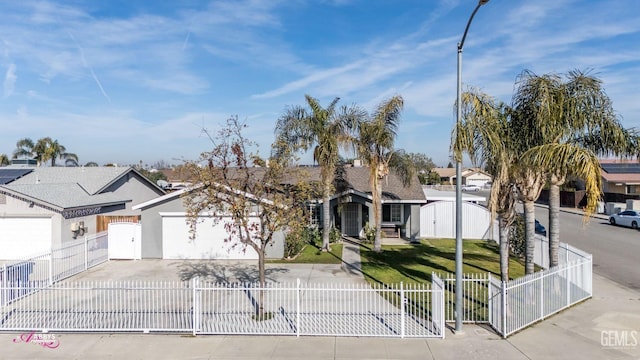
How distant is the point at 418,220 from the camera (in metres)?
23.0

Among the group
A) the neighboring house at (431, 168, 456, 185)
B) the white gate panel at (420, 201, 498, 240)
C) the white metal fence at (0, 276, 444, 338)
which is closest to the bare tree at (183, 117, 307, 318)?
the white metal fence at (0, 276, 444, 338)

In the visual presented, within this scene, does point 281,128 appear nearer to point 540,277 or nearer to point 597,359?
point 540,277

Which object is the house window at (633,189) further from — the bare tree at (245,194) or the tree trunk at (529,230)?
the bare tree at (245,194)

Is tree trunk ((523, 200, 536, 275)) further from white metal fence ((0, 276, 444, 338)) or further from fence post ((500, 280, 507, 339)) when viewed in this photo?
white metal fence ((0, 276, 444, 338))

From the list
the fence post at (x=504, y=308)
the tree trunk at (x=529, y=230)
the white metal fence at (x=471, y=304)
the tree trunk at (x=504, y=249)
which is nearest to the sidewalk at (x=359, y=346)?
the fence post at (x=504, y=308)

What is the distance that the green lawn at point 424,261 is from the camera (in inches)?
602

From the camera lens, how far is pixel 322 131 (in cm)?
1847

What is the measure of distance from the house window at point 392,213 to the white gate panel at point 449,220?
1665 mm

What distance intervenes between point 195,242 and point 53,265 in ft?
18.2

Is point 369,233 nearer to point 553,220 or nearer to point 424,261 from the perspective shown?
point 424,261

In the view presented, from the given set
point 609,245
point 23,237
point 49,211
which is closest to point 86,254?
point 49,211

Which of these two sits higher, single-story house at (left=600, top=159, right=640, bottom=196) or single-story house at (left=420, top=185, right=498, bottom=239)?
single-story house at (left=600, top=159, right=640, bottom=196)

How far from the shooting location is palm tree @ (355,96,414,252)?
17.8m

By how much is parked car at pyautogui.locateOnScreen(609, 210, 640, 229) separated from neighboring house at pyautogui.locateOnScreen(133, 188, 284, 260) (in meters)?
25.7
